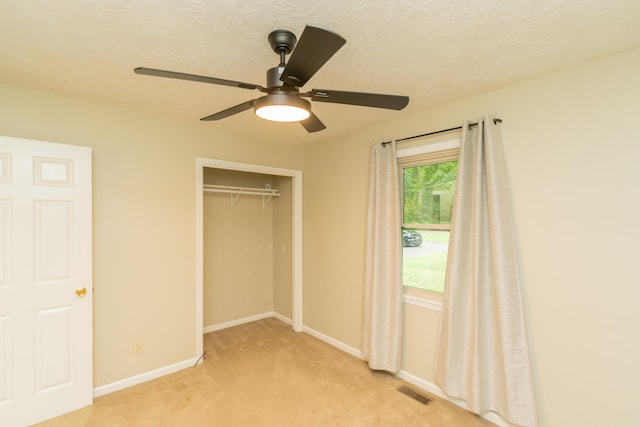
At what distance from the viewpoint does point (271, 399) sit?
2.50 meters

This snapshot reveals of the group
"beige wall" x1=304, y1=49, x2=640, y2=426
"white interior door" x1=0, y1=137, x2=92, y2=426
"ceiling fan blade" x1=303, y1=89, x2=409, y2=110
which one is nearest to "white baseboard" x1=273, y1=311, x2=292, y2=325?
"white interior door" x1=0, y1=137, x2=92, y2=426

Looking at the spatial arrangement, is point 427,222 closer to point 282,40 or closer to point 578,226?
point 578,226

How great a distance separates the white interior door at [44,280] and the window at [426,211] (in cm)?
277

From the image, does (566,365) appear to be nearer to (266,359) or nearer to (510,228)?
(510,228)

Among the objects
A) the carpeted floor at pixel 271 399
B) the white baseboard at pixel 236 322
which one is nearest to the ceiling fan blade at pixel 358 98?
the carpeted floor at pixel 271 399

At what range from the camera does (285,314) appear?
4.41 metres

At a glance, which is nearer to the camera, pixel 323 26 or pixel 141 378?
pixel 323 26

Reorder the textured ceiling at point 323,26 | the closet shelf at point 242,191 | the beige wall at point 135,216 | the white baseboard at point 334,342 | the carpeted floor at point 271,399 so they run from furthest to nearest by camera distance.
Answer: the closet shelf at point 242,191 < the white baseboard at point 334,342 < the beige wall at point 135,216 < the carpeted floor at point 271,399 < the textured ceiling at point 323,26

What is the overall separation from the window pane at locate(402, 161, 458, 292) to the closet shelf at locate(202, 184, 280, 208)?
212 centimetres

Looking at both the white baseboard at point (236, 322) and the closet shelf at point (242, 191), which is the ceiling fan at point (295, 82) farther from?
the white baseboard at point (236, 322)

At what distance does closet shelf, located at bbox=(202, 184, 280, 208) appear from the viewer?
3.85 metres

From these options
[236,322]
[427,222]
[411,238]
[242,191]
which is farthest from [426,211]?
[236,322]

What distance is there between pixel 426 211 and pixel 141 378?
Answer: 10.0 feet

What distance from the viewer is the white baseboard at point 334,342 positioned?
3289 mm
